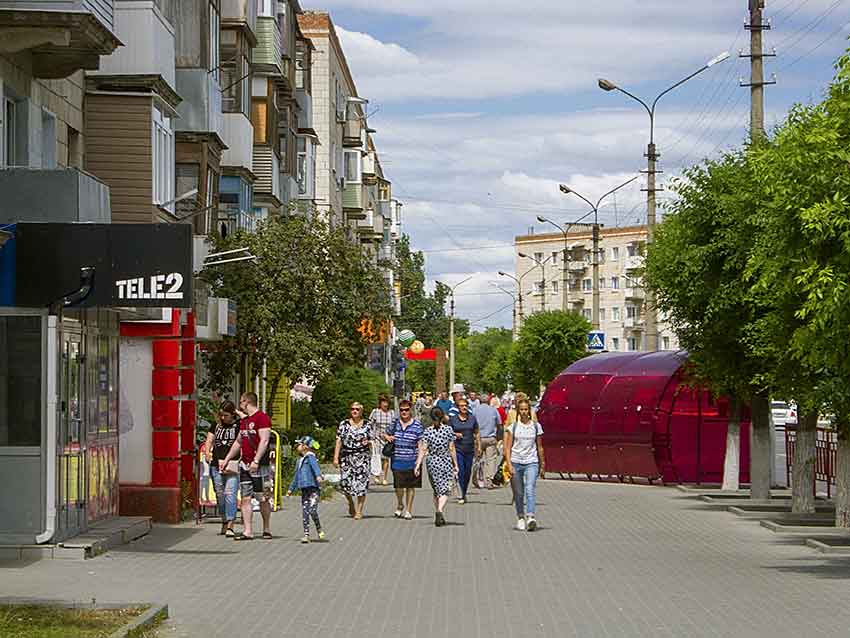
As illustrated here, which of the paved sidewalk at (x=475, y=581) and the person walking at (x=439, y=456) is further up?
the person walking at (x=439, y=456)

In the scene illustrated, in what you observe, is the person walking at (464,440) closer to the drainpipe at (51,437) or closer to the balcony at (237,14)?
the drainpipe at (51,437)

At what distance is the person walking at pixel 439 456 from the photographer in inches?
1003

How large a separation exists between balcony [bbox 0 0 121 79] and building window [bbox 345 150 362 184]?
207 feet

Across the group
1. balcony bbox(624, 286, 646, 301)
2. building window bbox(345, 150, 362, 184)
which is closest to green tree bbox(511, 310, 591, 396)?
building window bbox(345, 150, 362, 184)

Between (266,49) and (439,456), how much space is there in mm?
23501

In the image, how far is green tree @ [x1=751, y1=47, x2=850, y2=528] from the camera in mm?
17953

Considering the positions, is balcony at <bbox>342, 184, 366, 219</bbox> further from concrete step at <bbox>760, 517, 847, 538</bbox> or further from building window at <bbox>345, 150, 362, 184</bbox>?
concrete step at <bbox>760, 517, 847, 538</bbox>

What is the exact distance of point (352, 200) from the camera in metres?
82.6

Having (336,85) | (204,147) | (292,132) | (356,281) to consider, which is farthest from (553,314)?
(204,147)

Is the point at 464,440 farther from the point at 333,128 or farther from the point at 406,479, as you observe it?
the point at 333,128

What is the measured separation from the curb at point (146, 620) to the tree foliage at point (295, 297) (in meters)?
23.1

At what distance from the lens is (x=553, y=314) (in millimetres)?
75062

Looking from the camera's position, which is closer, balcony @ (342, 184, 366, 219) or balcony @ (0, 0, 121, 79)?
balcony @ (0, 0, 121, 79)

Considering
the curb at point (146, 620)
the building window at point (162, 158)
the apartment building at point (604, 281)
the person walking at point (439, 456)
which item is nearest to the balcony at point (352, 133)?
the apartment building at point (604, 281)
